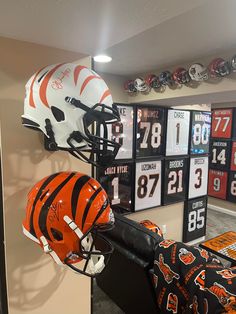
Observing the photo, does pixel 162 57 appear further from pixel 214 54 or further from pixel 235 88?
pixel 235 88

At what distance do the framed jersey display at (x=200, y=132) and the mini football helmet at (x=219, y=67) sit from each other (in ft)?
5.11

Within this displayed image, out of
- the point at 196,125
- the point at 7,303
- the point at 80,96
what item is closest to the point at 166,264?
the point at 7,303

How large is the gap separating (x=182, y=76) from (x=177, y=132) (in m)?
1.20

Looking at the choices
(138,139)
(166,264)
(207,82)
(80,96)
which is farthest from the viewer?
(138,139)

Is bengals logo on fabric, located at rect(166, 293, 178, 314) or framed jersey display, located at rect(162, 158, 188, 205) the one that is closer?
bengals logo on fabric, located at rect(166, 293, 178, 314)

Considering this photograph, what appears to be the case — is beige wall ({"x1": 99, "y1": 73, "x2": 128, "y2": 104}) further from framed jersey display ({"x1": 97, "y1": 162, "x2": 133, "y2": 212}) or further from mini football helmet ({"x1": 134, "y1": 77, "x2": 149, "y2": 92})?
framed jersey display ({"x1": 97, "y1": 162, "x2": 133, "y2": 212})

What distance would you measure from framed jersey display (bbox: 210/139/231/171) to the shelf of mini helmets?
2960 millimetres

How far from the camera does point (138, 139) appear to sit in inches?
117

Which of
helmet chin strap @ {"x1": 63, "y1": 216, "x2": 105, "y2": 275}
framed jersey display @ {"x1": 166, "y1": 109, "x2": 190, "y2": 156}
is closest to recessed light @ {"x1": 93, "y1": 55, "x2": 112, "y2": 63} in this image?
framed jersey display @ {"x1": 166, "y1": 109, "x2": 190, "y2": 156}

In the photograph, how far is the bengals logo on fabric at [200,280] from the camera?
54.8 inches

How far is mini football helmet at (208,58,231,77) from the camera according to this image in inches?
72.2

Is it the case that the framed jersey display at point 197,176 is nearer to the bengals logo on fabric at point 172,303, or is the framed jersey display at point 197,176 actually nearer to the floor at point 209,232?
the floor at point 209,232

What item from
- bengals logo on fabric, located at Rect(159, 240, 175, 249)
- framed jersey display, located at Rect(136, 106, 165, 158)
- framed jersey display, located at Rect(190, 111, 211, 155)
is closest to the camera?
bengals logo on fabric, located at Rect(159, 240, 175, 249)

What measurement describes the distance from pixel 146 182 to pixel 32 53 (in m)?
2.35
